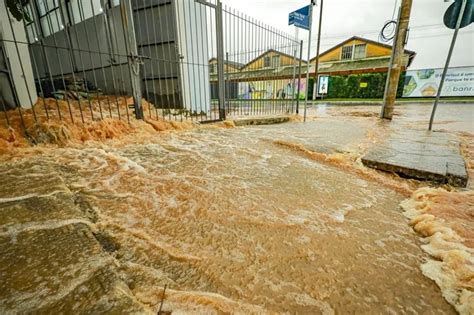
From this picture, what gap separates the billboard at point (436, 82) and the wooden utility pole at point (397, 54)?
11.8 metres

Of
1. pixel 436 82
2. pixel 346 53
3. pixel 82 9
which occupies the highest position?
pixel 346 53

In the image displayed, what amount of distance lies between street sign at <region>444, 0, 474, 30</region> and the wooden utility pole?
2034mm

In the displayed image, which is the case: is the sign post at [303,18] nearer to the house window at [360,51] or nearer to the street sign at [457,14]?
the street sign at [457,14]

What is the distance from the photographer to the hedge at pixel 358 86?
51.6 feet

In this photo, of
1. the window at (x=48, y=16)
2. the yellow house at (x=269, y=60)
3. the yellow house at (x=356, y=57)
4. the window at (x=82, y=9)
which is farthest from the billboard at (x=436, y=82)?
the window at (x=48, y=16)

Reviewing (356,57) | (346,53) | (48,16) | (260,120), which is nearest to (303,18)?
(260,120)

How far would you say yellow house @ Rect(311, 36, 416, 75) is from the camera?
18392 mm

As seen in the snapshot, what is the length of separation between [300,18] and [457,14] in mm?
2804

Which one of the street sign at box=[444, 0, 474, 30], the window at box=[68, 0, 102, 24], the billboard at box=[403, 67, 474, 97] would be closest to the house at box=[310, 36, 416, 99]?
the billboard at box=[403, 67, 474, 97]

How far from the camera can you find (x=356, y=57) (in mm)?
21641

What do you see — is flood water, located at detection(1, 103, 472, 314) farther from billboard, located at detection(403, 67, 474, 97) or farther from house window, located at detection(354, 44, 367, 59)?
house window, located at detection(354, 44, 367, 59)

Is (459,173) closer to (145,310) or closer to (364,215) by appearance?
(364,215)

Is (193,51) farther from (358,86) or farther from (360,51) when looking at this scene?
(360,51)

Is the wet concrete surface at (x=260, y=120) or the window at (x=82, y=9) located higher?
the window at (x=82, y=9)
